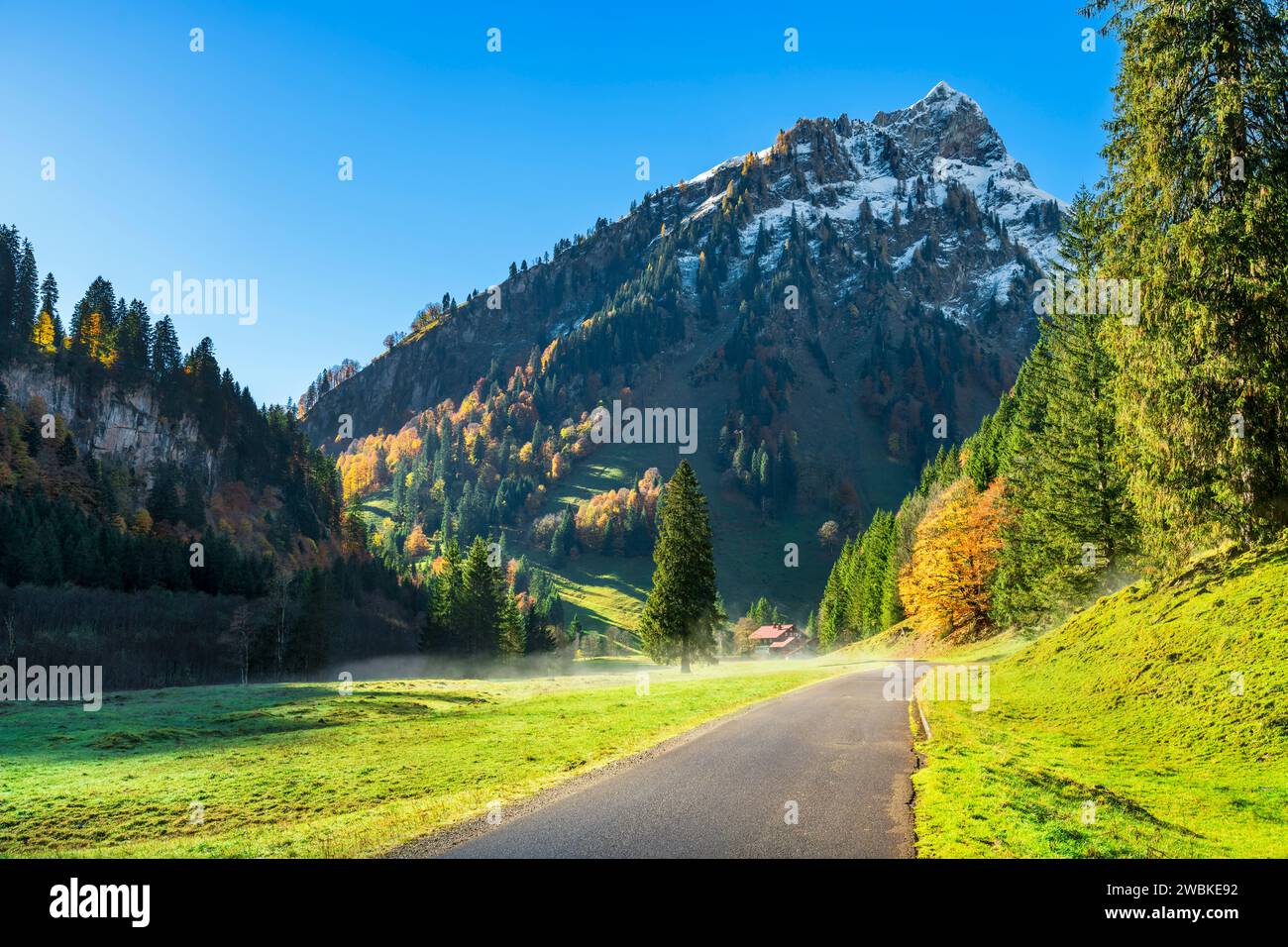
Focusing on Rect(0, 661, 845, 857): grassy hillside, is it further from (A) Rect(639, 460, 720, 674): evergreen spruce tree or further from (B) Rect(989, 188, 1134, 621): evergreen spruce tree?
(A) Rect(639, 460, 720, 674): evergreen spruce tree

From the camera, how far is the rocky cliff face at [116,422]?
12131 centimetres

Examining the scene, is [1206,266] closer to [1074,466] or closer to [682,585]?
[1074,466]

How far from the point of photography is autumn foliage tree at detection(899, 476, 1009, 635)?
52.8 m

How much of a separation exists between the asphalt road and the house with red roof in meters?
127

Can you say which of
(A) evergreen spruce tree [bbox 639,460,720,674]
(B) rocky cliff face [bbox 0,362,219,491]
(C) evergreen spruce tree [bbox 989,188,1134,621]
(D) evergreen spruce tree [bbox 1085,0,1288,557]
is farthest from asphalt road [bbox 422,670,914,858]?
(B) rocky cliff face [bbox 0,362,219,491]

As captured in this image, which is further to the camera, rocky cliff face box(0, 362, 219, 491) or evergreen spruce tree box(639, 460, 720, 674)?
rocky cliff face box(0, 362, 219, 491)

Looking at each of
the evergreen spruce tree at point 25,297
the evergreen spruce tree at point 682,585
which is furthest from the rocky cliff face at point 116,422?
the evergreen spruce tree at point 682,585

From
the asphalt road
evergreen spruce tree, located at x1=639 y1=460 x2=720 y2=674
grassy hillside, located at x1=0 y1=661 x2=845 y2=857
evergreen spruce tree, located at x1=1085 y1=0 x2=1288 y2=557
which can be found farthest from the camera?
evergreen spruce tree, located at x1=639 y1=460 x2=720 y2=674

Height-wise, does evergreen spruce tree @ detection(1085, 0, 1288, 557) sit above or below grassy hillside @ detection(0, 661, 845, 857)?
→ above

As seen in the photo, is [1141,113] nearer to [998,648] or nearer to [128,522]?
[998,648]

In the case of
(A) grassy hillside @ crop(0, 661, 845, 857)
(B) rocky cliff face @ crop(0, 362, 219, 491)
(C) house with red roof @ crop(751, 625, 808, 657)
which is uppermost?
(B) rocky cliff face @ crop(0, 362, 219, 491)

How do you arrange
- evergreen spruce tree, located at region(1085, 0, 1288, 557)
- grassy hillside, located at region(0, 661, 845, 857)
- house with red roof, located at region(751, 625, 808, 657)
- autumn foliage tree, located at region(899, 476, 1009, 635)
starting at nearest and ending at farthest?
grassy hillside, located at region(0, 661, 845, 857) < evergreen spruce tree, located at region(1085, 0, 1288, 557) < autumn foliage tree, located at region(899, 476, 1009, 635) < house with red roof, located at region(751, 625, 808, 657)
